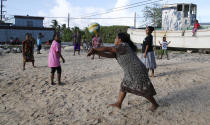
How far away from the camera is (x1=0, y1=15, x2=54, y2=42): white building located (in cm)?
2841

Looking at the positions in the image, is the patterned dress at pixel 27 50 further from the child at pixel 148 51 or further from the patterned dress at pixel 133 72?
the patterned dress at pixel 133 72

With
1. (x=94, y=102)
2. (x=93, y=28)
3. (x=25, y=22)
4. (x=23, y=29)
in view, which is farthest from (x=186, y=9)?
(x=25, y=22)

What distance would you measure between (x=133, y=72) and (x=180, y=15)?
A: 1738cm

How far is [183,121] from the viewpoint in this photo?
383 cm

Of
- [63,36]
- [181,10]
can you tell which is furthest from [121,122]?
[63,36]

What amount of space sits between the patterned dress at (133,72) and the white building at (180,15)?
1683cm

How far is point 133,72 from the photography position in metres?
3.84

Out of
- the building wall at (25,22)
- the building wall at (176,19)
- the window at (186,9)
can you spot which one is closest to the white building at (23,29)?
the building wall at (25,22)

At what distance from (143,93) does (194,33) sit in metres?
15.1

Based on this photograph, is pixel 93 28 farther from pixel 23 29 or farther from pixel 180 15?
pixel 23 29

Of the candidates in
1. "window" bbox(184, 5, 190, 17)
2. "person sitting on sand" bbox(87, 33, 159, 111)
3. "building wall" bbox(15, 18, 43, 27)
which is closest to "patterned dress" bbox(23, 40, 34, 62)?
"person sitting on sand" bbox(87, 33, 159, 111)

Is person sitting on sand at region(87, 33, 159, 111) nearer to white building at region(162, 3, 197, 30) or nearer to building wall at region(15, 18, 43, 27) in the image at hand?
white building at region(162, 3, 197, 30)

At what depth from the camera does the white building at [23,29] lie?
2841cm

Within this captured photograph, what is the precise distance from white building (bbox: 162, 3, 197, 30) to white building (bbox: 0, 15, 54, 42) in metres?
18.4
